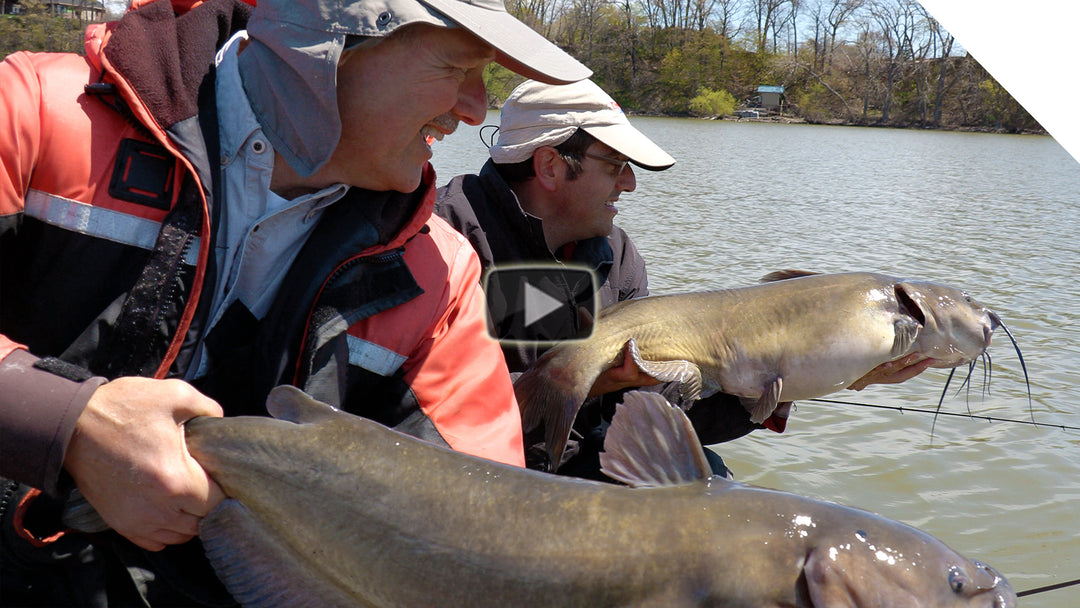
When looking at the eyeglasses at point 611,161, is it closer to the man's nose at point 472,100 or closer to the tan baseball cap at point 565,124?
the tan baseball cap at point 565,124

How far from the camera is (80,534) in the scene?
1937mm

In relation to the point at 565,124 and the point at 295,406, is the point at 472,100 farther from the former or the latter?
the point at 565,124

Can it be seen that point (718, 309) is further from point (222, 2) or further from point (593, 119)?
point (222, 2)

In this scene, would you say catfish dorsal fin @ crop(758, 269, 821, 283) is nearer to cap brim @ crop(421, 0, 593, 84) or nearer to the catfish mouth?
the catfish mouth

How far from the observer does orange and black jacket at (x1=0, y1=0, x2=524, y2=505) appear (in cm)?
185

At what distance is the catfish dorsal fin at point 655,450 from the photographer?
5.45 feet

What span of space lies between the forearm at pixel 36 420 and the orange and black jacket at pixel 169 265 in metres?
0.01

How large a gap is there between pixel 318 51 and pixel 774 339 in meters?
1.78

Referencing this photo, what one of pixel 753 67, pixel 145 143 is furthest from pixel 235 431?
pixel 753 67

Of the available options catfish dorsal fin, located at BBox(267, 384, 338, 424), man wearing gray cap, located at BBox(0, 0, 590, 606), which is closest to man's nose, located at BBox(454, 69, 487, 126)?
man wearing gray cap, located at BBox(0, 0, 590, 606)

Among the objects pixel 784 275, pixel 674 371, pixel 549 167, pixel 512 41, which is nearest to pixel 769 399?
pixel 674 371

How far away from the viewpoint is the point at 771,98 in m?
70.8

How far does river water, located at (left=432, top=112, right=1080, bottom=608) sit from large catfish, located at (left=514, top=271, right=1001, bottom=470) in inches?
70.0

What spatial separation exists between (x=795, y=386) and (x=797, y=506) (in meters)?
1.51
